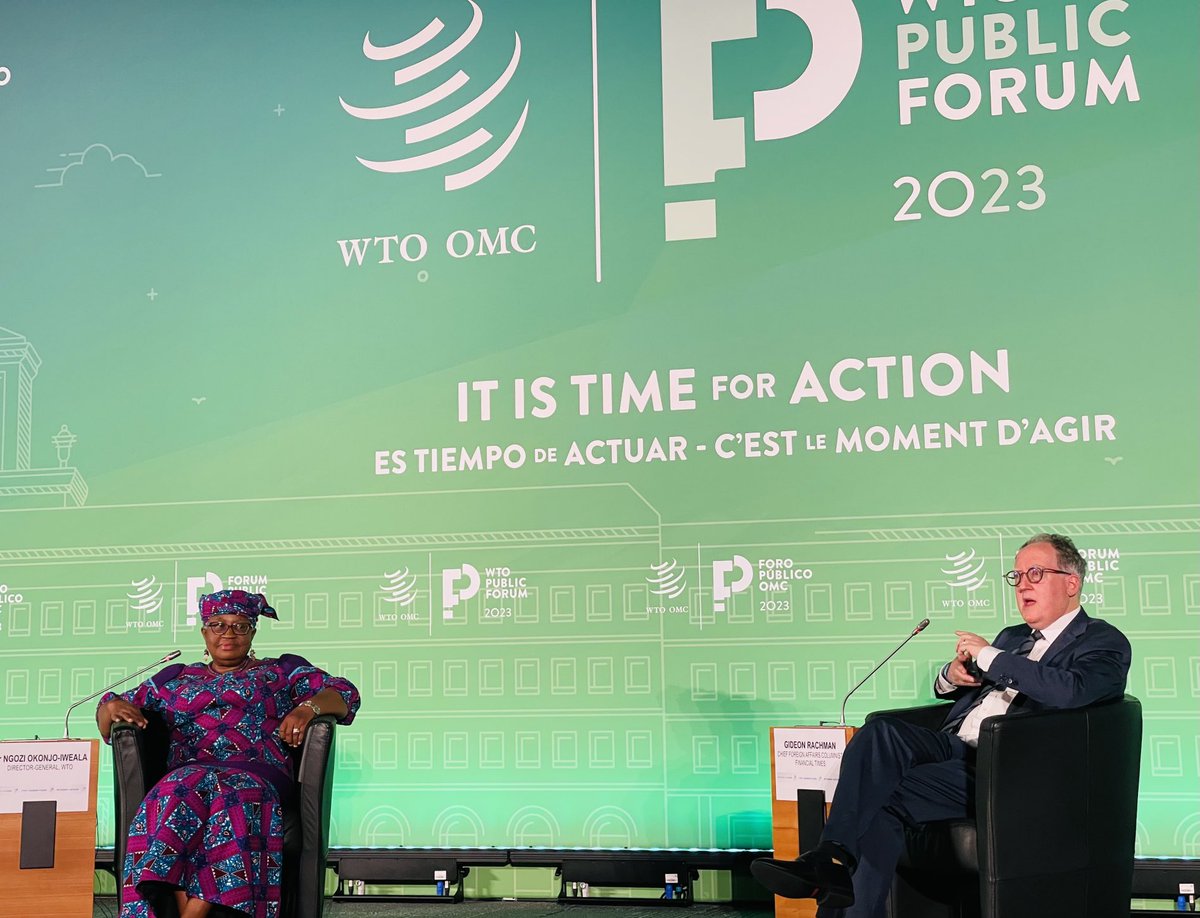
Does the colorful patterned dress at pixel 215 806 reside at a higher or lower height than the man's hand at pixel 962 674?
lower

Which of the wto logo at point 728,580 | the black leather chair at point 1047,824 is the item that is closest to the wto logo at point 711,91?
the wto logo at point 728,580

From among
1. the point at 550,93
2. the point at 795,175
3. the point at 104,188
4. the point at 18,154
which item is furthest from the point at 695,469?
the point at 18,154

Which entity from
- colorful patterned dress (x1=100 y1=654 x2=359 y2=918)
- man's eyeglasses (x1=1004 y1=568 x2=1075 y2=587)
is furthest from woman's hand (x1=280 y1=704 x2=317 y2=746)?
man's eyeglasses (x1=1004 y1=568 x2=1075 y2=587)

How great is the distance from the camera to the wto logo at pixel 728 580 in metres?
4.13

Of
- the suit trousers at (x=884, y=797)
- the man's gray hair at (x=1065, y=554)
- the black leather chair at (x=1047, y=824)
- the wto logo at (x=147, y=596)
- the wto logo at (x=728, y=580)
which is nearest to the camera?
the black leather chair at (x=1047, y=824)

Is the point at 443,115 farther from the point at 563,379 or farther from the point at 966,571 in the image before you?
the point at 966,571

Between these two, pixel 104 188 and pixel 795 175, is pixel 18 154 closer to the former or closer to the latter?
pixel 104 188

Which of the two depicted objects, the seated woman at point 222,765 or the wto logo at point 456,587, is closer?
the seated woman at point 222,765

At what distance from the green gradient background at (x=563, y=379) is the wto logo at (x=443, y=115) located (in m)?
0.05

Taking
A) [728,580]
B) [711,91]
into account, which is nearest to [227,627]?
[728,580]

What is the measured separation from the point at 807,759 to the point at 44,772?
6.93ft

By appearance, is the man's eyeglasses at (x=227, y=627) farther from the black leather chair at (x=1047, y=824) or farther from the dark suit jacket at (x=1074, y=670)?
the dark suit jacket at (x=1074, y=670)

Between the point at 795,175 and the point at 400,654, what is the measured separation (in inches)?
81.1

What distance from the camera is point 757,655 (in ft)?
13.5
